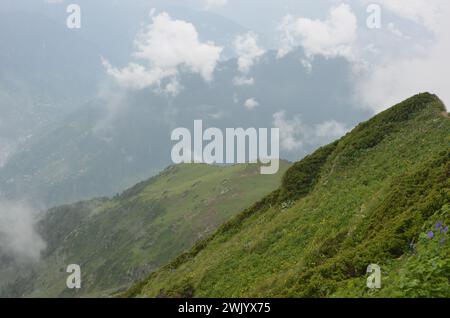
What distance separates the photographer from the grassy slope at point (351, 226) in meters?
18.3

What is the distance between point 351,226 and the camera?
27250 mm

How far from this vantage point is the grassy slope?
59.9ft

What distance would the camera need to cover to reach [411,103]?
1921 inches

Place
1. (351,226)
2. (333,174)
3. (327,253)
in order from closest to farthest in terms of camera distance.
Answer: (327,253), (351,226), (333,174)

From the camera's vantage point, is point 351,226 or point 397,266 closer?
point 397,266
